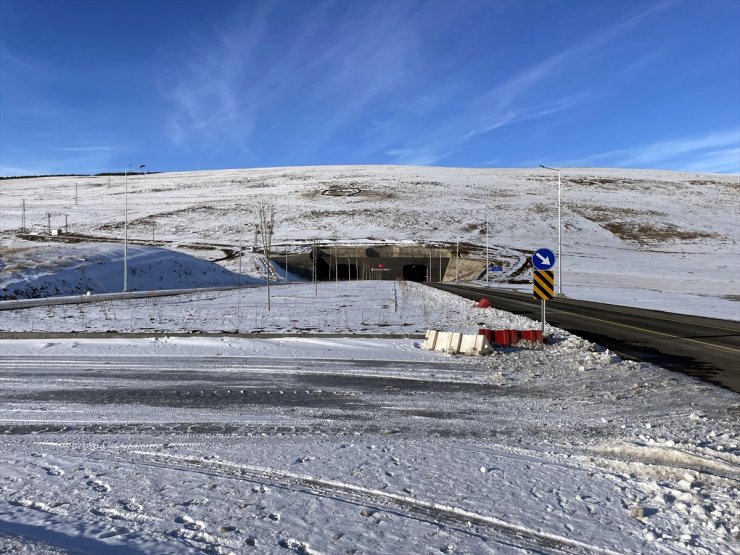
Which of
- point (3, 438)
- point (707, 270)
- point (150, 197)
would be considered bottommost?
point (3, 438)

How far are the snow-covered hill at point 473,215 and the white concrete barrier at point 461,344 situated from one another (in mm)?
23796

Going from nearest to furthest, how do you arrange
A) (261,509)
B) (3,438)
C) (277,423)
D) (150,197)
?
(261,509), (3,438), (277,423), (150,197)

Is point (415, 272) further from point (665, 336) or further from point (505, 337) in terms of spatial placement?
point (505, 337)

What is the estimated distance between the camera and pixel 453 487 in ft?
15.3

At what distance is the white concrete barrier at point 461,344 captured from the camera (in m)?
12.2

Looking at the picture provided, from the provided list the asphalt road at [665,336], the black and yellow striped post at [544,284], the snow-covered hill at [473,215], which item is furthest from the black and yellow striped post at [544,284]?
the snow-covered hill at [473,215]

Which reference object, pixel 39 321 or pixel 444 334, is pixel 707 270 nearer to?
pixel 444 334

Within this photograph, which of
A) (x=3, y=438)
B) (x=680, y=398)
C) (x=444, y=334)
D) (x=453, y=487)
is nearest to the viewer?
(x=453, y=487)

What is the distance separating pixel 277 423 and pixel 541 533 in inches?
147

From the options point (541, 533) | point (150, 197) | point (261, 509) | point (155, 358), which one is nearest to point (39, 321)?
point (155, 358)

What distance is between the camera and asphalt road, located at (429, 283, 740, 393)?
36.5 ft

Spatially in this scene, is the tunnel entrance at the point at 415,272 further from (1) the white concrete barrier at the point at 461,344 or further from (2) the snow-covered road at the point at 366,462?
(2) the snow-covered road at the point at 366,462

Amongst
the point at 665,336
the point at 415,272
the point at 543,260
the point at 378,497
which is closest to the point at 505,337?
the point at 543,260

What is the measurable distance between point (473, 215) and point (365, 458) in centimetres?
7563
